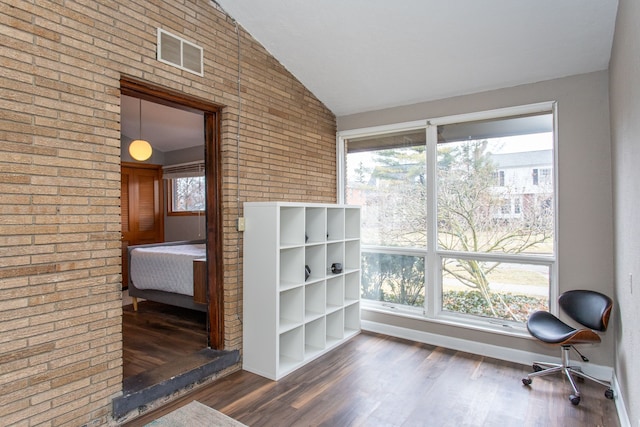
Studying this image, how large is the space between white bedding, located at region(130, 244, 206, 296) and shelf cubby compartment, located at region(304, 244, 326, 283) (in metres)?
1.30

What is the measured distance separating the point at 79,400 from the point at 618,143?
400 centimetres

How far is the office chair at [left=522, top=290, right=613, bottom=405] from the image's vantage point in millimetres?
2637

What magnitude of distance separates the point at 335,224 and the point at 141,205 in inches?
179

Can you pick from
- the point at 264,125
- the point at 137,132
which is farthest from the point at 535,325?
the point at 137,132

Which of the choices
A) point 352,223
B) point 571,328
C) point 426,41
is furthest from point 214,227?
point 571,328

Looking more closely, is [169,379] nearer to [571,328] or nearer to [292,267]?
[292,267]

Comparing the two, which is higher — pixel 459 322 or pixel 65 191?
pixel 65 191

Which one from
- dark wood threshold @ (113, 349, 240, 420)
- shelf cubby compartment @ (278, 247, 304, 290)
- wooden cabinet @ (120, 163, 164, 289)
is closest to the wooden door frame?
dark wood threshold @ (113, 349, 240, 420)

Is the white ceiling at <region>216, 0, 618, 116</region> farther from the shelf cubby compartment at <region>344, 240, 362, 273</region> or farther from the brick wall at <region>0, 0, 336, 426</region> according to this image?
the shelf cubby compartment at <region>344, 240, 362, 273</region>

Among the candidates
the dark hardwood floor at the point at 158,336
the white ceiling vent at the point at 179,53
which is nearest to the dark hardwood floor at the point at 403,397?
the dark hardwood floor at the point at 158,336

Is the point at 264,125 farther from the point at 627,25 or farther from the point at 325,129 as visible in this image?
the point at 627,25

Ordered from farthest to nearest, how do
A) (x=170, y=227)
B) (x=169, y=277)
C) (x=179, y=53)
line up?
1. (x=170, y=227)
2. (x=169, y=277)
3. (x=179, y=53)

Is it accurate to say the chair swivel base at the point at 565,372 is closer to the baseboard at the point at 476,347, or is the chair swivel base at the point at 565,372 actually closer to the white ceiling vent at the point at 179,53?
the baseboard at the point at 476,347

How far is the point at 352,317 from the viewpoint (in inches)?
165
